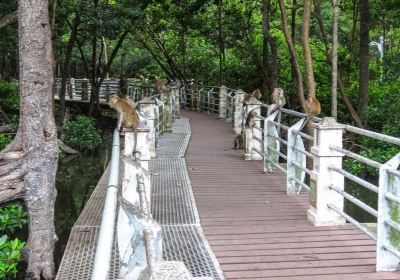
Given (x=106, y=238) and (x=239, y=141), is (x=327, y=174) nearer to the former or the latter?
(x=106, y=238)

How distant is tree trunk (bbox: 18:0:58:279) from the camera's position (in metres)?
6.36

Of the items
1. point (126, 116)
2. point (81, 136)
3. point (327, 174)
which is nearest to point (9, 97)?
point (81, 136)

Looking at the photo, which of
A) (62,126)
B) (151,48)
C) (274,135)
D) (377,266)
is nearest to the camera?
(377,266)

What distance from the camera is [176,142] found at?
41.7 feet

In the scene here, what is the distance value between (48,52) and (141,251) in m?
4.96

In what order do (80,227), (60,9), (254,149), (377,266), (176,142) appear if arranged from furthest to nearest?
1. (60,9)
2. (176,142)
3. (254,149)
4. (80,227)
5. (377,266)

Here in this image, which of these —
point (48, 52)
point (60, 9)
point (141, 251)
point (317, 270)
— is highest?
point (60, 9)

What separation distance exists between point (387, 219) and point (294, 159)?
113 inches

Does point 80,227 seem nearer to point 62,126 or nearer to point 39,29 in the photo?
point 39,29

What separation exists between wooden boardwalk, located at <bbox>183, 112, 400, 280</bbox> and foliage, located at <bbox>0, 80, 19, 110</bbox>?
17.5 metres

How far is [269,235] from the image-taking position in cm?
553

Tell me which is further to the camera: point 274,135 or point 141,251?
point 274,135

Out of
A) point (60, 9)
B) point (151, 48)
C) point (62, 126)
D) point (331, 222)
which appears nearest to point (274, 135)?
point (331, 222)

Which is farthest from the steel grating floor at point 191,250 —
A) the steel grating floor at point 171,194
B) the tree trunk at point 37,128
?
the tree trunk at point 37,128
